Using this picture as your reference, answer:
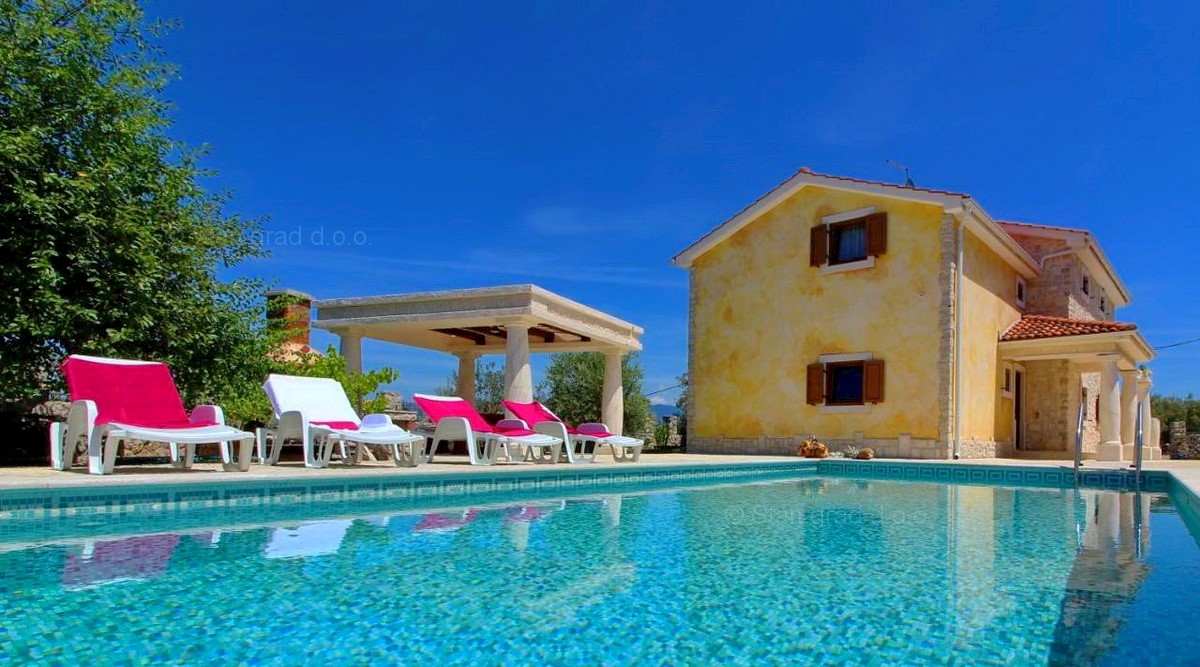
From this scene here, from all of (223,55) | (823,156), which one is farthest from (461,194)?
(823,156)

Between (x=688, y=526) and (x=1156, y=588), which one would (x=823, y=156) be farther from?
(x=1156, y=588)

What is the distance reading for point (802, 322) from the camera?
16531 millimetres

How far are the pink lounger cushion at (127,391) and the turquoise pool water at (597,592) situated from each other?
166cm

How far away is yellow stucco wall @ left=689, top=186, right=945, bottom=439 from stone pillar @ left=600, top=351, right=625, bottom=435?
2040mm

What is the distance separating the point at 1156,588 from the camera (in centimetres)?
409

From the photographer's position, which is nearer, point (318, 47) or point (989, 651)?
point (989, 651)

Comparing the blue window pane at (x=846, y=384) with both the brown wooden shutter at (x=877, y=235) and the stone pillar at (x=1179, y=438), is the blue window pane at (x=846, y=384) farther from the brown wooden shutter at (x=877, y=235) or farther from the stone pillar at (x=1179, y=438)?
the stone pillar at (x=1179, y=438)

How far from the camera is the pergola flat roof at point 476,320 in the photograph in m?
13.7

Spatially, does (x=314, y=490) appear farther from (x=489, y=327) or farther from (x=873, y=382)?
(x=873, y=382)

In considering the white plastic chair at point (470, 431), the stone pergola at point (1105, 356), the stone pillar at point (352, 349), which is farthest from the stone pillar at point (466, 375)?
the stone pergola at point (1105, 356)

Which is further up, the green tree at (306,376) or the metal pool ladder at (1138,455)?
the green tree at (306,376)

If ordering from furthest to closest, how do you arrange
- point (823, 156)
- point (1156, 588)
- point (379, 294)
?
point (823, 156) < point (379, 294) < point (1156, 588)

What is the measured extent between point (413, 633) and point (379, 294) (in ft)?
42.3

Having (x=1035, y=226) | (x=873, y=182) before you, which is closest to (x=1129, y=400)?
(x=1035, y=226)
